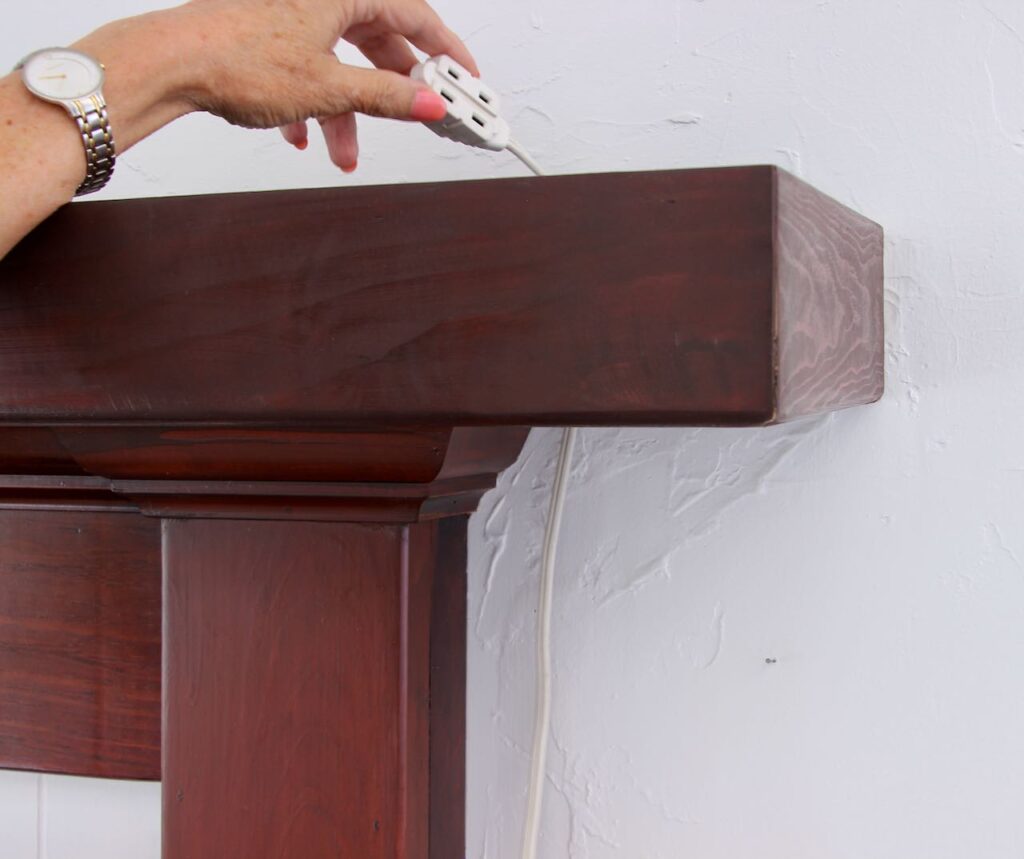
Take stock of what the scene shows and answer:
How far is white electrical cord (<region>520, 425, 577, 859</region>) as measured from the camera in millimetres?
693

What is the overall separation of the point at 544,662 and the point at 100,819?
0.37 m

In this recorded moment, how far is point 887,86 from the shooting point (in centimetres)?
65

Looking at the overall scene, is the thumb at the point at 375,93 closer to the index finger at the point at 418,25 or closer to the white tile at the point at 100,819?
the index finger at the point at 418,25

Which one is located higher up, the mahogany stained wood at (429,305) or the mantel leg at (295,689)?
the mahogany stained wood at (429,305)

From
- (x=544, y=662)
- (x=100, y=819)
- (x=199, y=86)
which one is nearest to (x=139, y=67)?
(x=199, y=86)

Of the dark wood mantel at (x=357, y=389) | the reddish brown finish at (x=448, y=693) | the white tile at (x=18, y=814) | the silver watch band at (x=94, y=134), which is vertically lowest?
the white tile at (x=18, y=814)

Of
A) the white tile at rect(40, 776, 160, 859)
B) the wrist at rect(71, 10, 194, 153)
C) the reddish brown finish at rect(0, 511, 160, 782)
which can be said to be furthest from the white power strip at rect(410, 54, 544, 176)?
the white tile at rect(40, 776, 160, 859)

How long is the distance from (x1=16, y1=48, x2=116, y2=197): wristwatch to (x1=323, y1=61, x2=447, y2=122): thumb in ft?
0.32

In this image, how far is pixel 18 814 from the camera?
86 cm

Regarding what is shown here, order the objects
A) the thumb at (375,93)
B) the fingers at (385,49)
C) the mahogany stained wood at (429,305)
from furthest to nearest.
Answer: the fingers at (385,49) → the thumb at (375,93) → the mahogany stained wood at (429,305)

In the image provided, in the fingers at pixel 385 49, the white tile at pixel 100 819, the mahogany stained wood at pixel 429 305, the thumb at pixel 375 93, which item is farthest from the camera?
the white tile at pixel 100 819

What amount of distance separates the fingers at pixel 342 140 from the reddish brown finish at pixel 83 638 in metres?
0.24

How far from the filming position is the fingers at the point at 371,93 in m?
0.52

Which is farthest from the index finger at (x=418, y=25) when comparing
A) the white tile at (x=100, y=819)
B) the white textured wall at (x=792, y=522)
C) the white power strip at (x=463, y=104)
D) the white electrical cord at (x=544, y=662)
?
the white tile at (x=100, y=819)
